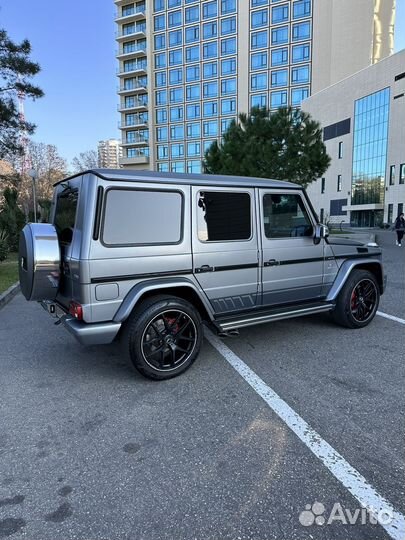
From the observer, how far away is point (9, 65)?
13.5 meters

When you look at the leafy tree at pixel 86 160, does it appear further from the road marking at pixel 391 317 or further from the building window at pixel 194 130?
the road marking at pixel 391 317

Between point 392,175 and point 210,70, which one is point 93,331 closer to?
point 392,175

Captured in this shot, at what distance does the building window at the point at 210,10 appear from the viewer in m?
55.1

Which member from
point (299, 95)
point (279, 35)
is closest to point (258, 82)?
point (299, 95)

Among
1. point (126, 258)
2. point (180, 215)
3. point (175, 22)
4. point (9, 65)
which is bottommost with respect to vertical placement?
point (126, 258)

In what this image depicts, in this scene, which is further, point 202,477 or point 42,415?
point 42,415

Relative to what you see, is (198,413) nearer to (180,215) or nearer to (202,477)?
(202,477)

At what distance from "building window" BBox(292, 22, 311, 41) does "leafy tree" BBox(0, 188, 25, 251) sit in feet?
167

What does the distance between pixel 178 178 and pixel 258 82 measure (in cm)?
5781

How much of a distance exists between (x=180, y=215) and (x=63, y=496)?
2.63 metres

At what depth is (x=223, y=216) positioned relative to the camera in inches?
164

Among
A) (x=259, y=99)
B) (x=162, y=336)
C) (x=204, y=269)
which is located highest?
(x=259, y=99)

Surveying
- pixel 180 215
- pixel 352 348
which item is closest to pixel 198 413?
pixel 180 215

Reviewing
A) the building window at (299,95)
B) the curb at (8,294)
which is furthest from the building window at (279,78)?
the curb at (8,294)
